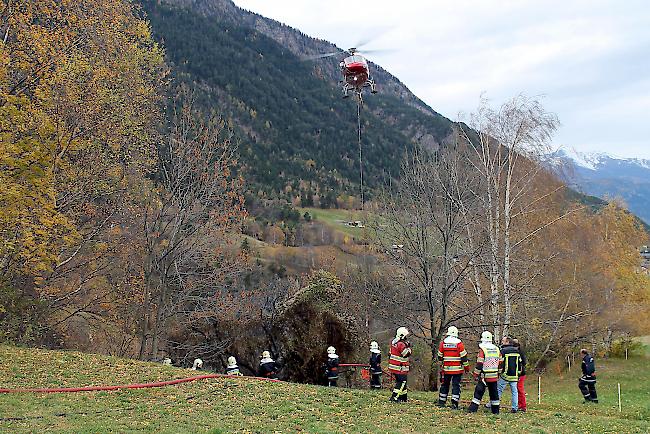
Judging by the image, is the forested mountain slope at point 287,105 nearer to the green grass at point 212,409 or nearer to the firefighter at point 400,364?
the green grass at point 212,409

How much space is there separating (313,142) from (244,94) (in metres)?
21.8

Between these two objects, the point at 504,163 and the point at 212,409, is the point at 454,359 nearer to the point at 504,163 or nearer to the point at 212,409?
the point at 212,409

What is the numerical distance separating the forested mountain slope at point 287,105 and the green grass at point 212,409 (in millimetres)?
97387

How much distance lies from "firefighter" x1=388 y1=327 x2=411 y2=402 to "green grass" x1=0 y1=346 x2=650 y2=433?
0.36 meters

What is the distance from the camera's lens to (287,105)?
149375 mm

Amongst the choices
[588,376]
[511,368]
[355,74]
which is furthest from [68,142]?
[588,376]

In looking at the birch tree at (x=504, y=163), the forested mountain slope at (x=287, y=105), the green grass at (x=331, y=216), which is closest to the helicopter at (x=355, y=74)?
the birch tree at (x=504, y=163)

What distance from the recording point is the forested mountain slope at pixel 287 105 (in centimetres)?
12338

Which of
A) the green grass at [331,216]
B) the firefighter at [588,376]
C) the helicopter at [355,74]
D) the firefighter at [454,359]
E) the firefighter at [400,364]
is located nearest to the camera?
the firefighter at [454,359]

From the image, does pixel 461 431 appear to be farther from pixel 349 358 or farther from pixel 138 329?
pixel 138 329

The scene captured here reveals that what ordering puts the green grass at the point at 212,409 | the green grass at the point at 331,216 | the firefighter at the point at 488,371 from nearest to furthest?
the green grass at the point at 212,409, the firefighter at the point at 488,371, the green grass at the point at 331,216

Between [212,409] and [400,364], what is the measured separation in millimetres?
4756

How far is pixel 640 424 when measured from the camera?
12.6m

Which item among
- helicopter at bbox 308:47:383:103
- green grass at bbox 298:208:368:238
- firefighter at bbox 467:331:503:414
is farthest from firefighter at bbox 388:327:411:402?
green grass at bbox 298:208:368:238
